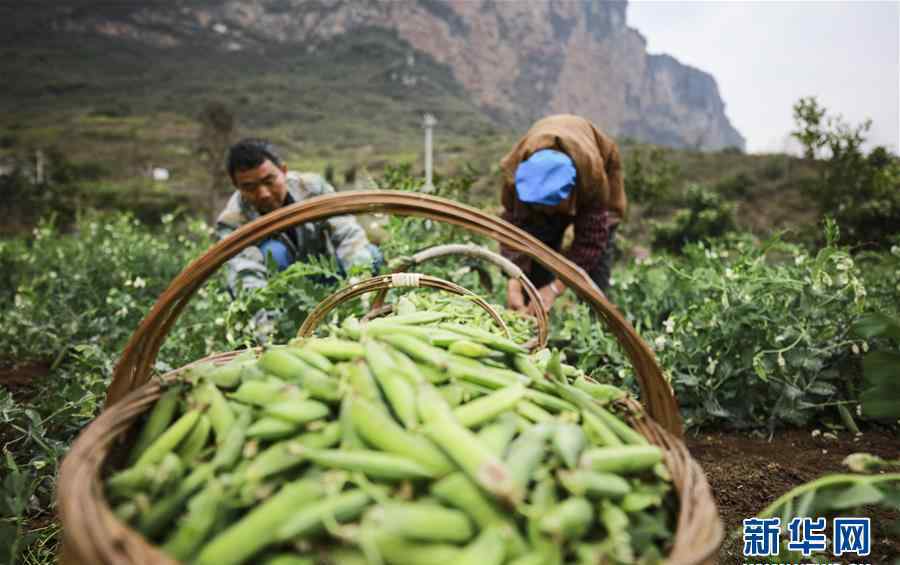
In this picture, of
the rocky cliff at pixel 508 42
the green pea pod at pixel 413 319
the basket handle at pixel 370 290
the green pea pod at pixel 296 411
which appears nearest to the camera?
the green pea pod at pixel 296 411

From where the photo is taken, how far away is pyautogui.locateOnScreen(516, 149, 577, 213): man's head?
3.06 meters

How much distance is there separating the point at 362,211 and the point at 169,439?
2.11 ft

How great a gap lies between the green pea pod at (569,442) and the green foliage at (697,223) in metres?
15.5

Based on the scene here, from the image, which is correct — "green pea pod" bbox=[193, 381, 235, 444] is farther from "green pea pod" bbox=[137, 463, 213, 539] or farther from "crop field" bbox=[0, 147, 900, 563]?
"crop field" bbox=[0, 147, 900, 563]

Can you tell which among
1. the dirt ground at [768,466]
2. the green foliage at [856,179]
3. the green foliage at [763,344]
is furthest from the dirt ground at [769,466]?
the green foliage at [856,179]

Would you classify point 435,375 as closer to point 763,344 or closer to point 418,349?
point 418,349

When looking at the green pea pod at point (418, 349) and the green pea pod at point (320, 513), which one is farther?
the green pea pod at point (418, 349)

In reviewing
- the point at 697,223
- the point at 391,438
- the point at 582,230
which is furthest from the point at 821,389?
the point at 697,223

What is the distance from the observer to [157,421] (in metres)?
1.11

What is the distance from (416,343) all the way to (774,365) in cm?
214

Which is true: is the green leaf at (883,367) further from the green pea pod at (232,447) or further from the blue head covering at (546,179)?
the blue head covering at (546,179)

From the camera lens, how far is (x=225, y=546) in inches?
32.9

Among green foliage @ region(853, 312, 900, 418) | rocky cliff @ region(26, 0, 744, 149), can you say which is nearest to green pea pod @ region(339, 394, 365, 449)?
green foliage @ region(853, 312, 900, 418)

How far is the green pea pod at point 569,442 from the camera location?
0.96m
